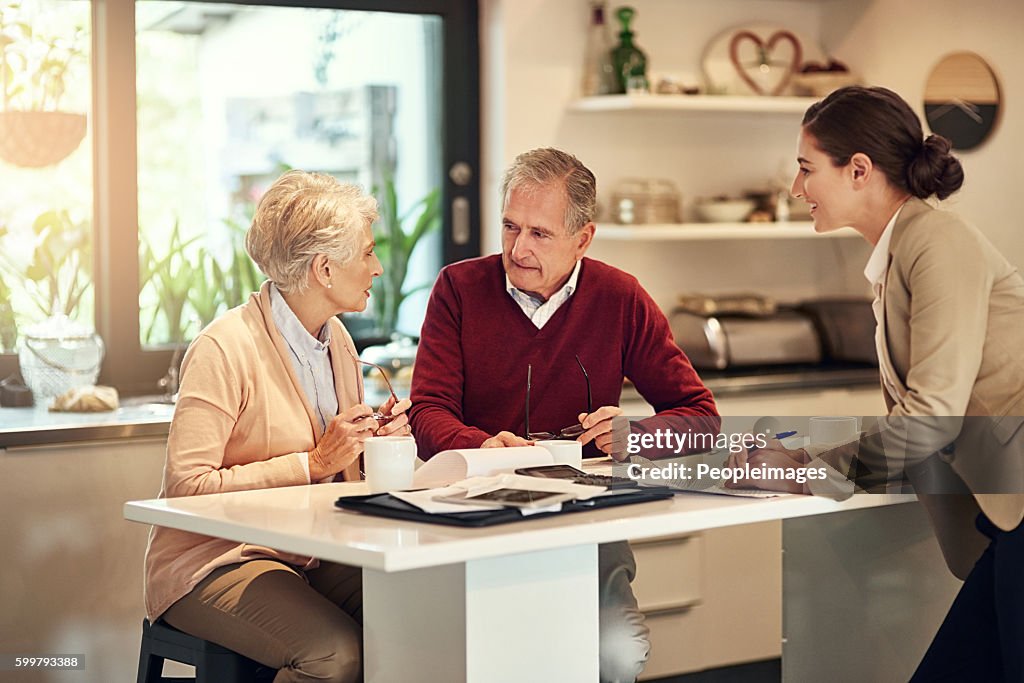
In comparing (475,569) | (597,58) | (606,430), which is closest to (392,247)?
(597,58)

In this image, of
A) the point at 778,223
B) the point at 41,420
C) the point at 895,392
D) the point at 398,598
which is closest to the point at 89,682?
the point at 41,420

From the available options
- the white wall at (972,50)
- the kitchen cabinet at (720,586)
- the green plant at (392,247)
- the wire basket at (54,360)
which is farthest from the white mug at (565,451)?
the white wall at (972,50)

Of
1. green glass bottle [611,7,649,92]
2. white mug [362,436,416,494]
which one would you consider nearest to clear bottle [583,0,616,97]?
green glass bottle [611,7,649,92]

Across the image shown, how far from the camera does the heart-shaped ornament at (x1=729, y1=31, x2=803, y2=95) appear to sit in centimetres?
438

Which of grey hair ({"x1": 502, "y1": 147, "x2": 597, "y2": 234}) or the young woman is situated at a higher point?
grey hair ({"x1": 502, "y1": 147, "x2": 597, "y2": 234})

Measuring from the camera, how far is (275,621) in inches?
89.1

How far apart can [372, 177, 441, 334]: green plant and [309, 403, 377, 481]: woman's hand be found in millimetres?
1644

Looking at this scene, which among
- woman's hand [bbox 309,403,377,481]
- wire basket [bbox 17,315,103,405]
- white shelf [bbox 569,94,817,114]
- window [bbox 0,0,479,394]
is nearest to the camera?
woman's hand [bbox 309,403,377,481]

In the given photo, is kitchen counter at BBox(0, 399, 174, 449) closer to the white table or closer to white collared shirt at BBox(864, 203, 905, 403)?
the white table

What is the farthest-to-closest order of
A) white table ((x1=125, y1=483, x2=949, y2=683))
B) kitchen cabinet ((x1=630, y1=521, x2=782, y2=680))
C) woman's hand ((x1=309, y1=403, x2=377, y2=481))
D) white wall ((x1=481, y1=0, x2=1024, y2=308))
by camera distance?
white wall ((x1=481, y1=0, x2=1024, y2=308))
kitchen cabinet ((x1=630, y1=521, x2=782, y2=680))
woman's hand ((x1=309, y1=403, x2=377, y2=481))
white table ((x1=125, y1=483, x2=949, y2=683))

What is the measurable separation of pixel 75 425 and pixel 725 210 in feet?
6.82

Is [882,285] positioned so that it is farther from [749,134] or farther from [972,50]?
[972,50]

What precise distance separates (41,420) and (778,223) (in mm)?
2310

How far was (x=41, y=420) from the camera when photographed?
3215 mm
